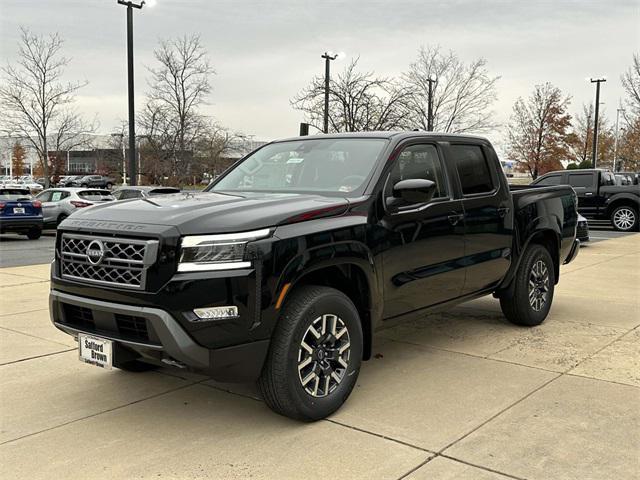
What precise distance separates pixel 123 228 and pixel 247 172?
1.80 m

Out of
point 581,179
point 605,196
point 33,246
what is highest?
point 581,179

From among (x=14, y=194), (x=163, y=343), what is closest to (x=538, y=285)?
(x=163, y=343)

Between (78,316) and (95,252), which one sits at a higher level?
(95,252)

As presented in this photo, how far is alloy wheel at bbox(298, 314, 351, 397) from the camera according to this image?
3.91 m

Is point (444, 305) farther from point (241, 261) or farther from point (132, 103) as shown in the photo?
point (132, 103)

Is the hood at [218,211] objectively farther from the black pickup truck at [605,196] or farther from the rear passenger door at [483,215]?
the black pickup truck at [605,196]

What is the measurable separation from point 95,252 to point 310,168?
1841 millimetres

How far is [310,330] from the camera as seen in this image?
3.91 m

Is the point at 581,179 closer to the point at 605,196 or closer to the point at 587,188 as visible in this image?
the point at 587,188

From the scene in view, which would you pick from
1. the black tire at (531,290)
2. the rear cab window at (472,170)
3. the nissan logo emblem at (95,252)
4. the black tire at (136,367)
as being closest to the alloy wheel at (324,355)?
the nissan logo emblem at (95,252)

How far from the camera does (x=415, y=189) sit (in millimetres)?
4453

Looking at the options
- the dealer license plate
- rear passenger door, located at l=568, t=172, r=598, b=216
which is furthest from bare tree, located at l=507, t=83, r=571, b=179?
the dealer license plate

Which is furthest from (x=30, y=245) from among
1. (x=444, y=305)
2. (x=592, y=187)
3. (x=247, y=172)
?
(x=592, y=187)

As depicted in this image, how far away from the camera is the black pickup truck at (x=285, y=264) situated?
11.7 ft
